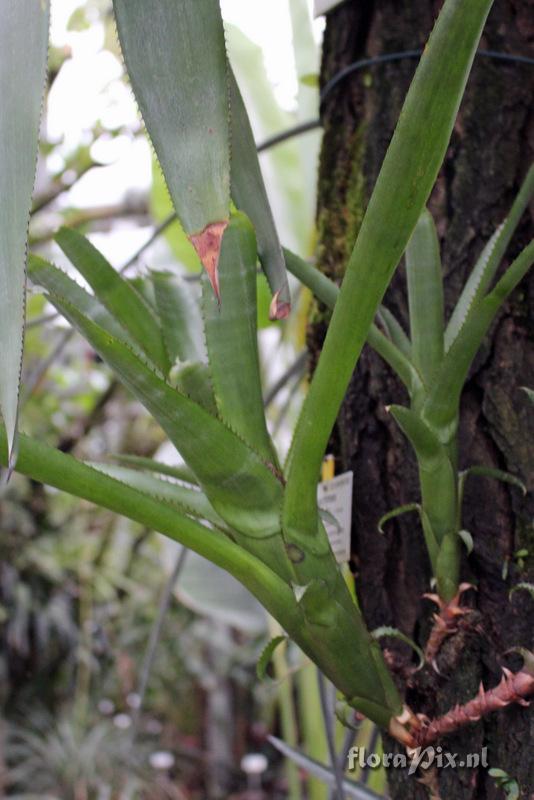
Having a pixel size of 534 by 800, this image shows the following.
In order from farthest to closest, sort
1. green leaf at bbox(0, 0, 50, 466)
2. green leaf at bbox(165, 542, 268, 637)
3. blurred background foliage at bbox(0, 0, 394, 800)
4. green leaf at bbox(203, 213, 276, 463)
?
1. blurred background foliage at bbox(0, 0, 394, 800)
2. green leaf at bbox(165, 542, 268, 637)
3. green leaf at bbox(203, 213, 276, 463)
4. green leaf at bbox(0, 0, 50, 466)

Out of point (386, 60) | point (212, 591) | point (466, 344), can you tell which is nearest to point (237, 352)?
point (466, 344)

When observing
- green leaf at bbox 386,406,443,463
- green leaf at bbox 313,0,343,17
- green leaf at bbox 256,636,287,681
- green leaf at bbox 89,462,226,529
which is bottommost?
green leaf at bbox 256,636,287,681

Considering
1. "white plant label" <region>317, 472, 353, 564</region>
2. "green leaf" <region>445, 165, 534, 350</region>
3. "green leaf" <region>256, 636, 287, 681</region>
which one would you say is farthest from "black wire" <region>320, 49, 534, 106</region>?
Result: "green leaf" <region>256, 636, 287, 681</region>

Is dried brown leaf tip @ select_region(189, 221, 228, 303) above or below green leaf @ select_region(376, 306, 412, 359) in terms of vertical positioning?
below

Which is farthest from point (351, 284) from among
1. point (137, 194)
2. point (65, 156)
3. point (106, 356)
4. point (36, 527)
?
point (36, 527)

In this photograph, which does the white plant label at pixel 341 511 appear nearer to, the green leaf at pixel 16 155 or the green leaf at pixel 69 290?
the green leaf at pixel 69 290

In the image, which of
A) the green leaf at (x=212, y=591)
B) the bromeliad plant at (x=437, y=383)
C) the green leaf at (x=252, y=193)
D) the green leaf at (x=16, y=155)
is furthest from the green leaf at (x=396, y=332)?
the green leaf at (x=212, y=591)

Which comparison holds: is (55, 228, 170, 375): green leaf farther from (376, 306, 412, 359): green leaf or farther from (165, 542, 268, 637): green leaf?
(165, 542, 268, 637): green leaf
